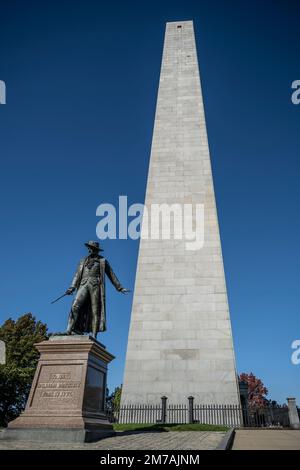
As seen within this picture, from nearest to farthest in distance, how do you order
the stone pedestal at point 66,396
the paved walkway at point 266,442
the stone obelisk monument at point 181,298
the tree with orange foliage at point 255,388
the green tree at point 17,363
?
1. the stone pedestal at point 66,396
2. the paved walkway at point 266,442
3. the stone obelisk monument at point 181,298
4. the green tree at point 17,363
5. the tree with orange foliage at point 255,388

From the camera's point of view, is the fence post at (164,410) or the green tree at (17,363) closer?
the fence post at (164,410)

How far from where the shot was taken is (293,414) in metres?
15.5

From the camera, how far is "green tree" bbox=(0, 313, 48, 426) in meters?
32.8

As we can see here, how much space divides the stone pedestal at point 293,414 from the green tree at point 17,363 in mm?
24751

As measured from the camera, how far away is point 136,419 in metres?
15.9

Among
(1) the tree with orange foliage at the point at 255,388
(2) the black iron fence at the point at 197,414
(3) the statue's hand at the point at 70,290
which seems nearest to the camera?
(3) the statue's hand at the point at 70,290

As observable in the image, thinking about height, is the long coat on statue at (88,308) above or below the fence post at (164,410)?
above

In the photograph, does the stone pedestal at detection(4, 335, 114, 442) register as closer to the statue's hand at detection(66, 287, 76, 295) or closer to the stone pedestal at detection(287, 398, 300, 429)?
the statue's hand at detection(66, 287, 76, 295)

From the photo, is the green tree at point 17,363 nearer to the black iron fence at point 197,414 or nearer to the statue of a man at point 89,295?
the black iron fence at point 197,414

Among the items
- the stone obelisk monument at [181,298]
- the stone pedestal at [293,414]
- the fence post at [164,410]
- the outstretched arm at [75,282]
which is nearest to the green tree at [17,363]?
the stone obelisk monument at [181,298]

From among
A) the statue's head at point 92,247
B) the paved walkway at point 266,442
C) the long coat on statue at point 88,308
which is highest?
the statue's head at point 92,247

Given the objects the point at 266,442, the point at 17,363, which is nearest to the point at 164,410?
the point at 266,442

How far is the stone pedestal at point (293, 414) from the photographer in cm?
1520
